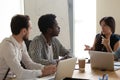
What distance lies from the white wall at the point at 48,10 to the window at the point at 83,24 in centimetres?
24

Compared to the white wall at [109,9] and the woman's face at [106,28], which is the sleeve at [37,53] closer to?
the woman's face at [106,28]

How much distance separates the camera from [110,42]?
3.70m

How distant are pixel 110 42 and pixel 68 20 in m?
1.35

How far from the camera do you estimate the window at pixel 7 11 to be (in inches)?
181

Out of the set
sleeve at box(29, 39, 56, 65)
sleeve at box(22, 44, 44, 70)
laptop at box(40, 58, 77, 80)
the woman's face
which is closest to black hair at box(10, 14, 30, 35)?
sleeve at box(22, 44, 44, 70)

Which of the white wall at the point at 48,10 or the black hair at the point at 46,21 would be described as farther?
the white wall at the point at 48,10

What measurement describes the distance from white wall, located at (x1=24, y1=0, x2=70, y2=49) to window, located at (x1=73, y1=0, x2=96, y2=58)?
0.24 metres

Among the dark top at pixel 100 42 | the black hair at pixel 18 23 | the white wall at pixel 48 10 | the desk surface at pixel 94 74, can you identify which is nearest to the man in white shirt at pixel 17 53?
the black hair at pixel 18 23

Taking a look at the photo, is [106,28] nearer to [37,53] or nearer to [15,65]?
[37,53]

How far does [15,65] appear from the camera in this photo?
90.9 inches

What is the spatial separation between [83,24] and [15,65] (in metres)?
2.71

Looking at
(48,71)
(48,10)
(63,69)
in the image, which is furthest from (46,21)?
(48,10)

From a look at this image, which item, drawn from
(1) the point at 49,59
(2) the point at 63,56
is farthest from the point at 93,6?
(1) the point at 49,59

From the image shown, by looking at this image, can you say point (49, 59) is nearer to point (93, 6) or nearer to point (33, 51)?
point (33, 51)
